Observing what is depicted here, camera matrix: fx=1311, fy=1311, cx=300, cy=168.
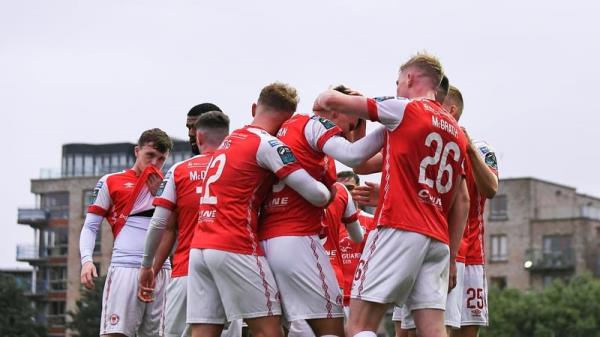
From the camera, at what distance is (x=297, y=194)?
11.8 meters

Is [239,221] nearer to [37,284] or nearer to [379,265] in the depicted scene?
[379,265]

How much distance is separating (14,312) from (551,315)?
38.2 meters

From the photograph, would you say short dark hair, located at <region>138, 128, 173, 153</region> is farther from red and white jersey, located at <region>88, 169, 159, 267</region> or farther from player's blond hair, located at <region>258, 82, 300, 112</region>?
player's blond hair, located at <region>258, 82, 300, 112</region>

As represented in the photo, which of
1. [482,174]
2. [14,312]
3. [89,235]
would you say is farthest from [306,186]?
[14,312]

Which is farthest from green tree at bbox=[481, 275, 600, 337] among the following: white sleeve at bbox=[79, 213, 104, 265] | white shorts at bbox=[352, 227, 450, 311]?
white shorts at bbox=[352, 227, 450, 311]

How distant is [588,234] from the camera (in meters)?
114

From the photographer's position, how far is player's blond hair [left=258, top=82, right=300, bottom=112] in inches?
476

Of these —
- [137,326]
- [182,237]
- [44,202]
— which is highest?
[44,202]

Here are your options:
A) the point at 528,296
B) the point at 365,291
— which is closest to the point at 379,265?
the point at 365,291

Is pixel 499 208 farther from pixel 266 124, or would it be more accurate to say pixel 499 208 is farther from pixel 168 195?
pixel 266 124

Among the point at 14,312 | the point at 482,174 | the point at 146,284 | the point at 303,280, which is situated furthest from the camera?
the point at 14,312

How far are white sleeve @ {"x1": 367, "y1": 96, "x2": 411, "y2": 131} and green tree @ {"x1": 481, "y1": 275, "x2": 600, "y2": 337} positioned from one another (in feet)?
257

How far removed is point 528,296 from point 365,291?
8232 centimetres

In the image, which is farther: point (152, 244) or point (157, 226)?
point (152, 244)
